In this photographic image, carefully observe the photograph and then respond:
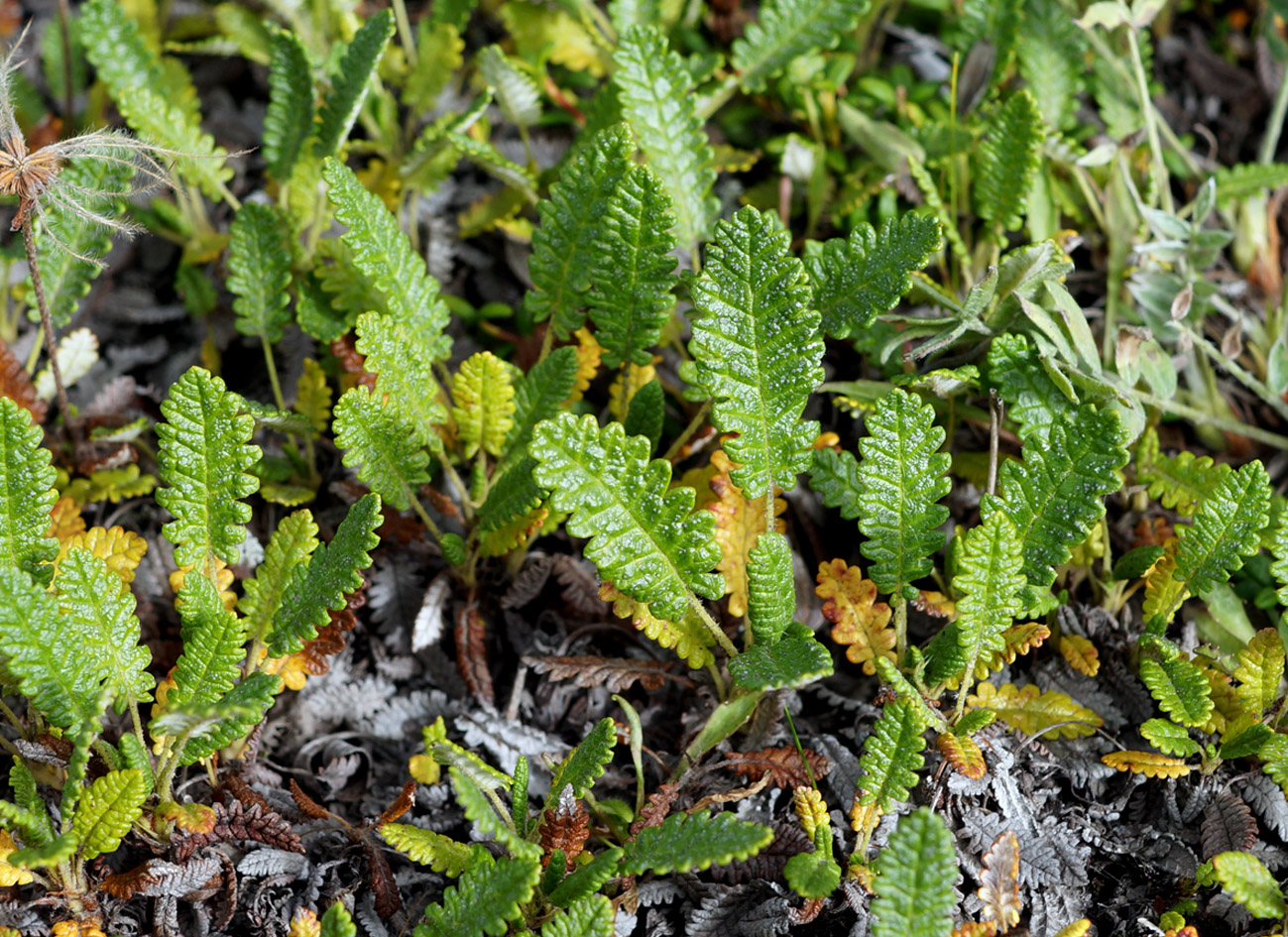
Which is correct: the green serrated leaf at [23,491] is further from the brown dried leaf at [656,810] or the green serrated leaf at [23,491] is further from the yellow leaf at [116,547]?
the brown dried leaf at [656,810]

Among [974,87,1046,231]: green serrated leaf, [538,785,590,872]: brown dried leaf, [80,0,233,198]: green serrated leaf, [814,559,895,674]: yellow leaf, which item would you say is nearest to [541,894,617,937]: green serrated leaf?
[538,785,590,872]: brown dried leaf

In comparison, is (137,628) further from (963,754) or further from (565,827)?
(963,754)

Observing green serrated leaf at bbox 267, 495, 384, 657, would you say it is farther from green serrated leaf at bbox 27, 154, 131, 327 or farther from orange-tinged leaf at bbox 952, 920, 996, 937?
orange-tinged leaf at bbox 952, 920, 996, 937

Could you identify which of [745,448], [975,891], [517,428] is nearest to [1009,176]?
[745,448]

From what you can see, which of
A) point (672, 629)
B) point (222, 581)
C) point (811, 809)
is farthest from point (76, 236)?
point (811, 809)

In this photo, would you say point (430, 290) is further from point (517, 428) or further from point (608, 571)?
point (608, 571)

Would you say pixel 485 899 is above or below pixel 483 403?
below
